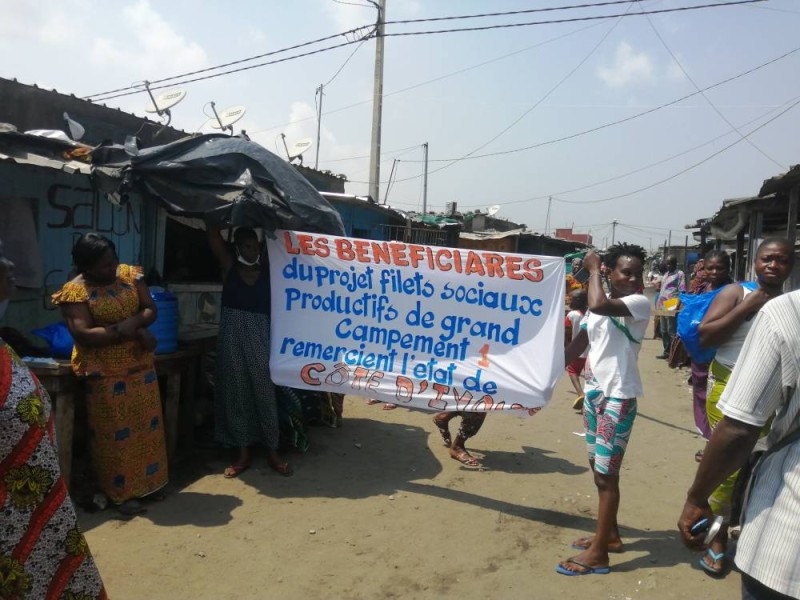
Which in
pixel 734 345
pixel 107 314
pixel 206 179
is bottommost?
pixel 107 314

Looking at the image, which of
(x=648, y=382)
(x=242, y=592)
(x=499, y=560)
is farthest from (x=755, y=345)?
(x=648, y=382)

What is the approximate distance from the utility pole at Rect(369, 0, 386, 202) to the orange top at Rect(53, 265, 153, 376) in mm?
11922

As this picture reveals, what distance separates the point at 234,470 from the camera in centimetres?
464

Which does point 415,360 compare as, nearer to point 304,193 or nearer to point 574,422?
point 304,193

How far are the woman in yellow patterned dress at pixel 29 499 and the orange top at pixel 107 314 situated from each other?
1.81m

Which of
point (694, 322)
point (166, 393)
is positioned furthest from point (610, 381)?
point (166, 393)

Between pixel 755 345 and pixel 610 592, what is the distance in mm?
2203

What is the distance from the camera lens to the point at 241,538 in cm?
375

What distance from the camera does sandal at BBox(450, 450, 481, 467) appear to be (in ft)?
17.0

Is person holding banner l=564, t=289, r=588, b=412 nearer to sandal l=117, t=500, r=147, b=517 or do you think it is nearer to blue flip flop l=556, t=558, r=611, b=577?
blue flip flop l=556, t=558, r=611, b=577

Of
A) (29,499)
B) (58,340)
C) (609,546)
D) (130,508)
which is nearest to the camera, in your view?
(29,499)

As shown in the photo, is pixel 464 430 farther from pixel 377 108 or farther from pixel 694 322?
pixel 377 108

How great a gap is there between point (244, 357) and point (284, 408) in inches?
25.5

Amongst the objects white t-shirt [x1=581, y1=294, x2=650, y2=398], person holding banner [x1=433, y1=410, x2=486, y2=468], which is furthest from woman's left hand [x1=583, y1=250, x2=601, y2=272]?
person holding banner [x1=433, y1=410, x2=486, y2=468]
